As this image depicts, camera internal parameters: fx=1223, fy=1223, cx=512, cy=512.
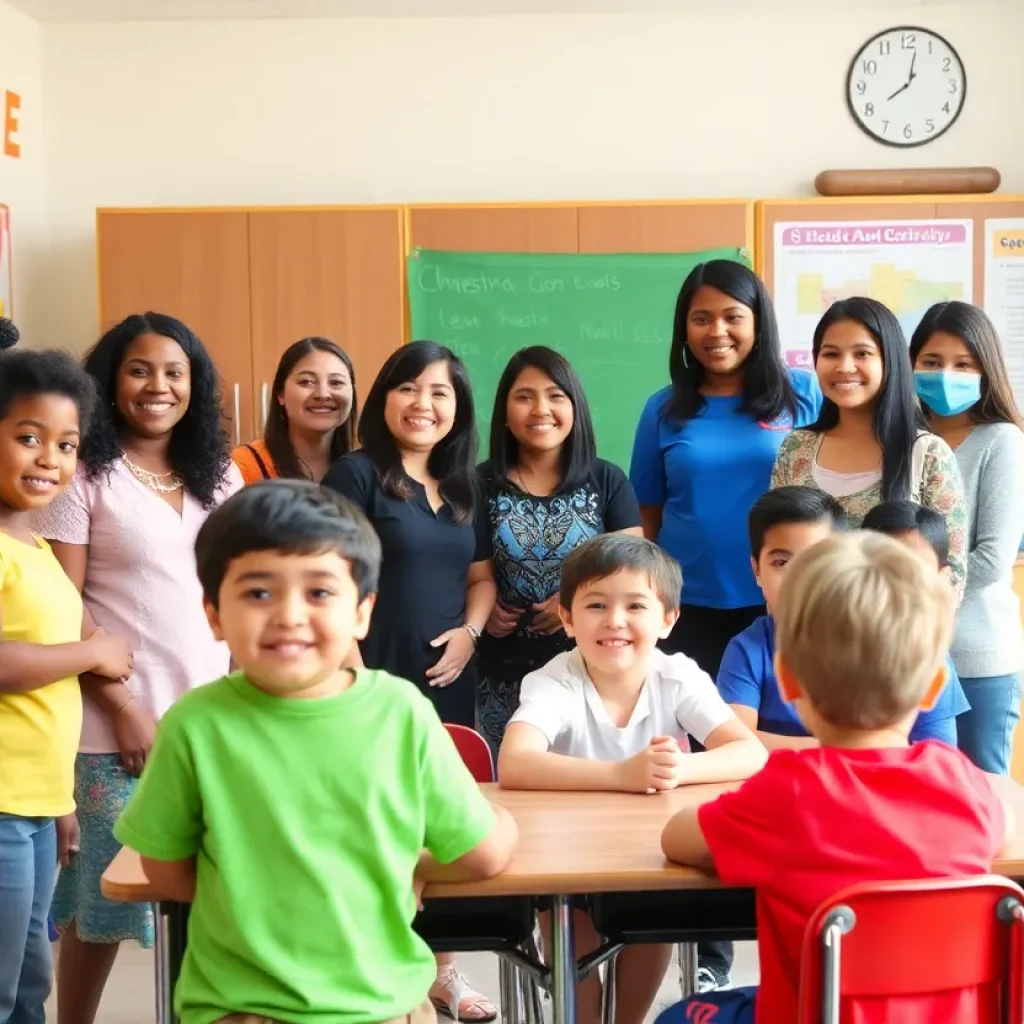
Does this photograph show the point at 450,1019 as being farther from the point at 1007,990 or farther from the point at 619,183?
A: the point at 619,183

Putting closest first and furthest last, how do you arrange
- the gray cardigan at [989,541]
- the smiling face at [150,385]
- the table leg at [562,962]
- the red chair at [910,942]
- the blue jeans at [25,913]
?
the red chair at [910,942]
the table leg at [562,962]
the blue jeans at [25,913]
the smiling face at [150,385]
the gray cardigan at [989,541]

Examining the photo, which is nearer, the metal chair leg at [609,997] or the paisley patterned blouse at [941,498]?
the metal chair leg at [609,997]

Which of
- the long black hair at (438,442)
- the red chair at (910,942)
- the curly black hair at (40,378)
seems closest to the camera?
the red chair at (910,942)

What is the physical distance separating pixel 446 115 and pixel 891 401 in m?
3.09

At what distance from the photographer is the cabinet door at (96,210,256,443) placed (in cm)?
470

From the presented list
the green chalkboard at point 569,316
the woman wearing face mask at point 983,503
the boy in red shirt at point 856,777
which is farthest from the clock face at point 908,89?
the boy in red shirt at point 856,777

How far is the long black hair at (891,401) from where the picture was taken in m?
2.43

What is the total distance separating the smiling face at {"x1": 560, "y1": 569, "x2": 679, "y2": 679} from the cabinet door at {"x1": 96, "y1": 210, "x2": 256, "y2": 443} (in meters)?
2.98

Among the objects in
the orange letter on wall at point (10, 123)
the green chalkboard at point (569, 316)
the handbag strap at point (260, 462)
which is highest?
the orange letter on wall at point (10, 123)

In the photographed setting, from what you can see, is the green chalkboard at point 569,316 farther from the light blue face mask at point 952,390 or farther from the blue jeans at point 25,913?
the blue jeans at point 25,913

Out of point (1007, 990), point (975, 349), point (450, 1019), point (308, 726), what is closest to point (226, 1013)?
point (308, 726)

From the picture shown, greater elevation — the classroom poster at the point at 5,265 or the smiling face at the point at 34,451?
the classroom poster at the point at 5,265

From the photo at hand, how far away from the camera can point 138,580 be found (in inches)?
88.5

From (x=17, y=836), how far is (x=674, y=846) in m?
1.05
